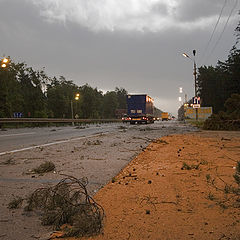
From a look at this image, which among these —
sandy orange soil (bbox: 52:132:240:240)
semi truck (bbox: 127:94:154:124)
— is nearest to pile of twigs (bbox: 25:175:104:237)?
sandy orange soil (bbox: 52:132:240:240)

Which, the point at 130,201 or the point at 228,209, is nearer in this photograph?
the point at 228,209

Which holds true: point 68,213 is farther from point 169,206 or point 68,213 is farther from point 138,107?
point 138,107

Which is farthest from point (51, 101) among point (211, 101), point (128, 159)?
point (128, 159)

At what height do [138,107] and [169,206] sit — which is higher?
[138,107]

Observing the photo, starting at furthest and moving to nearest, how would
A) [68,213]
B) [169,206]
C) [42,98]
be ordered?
[42,98]
[169,206]
[68,213]

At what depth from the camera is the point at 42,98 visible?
6212cm

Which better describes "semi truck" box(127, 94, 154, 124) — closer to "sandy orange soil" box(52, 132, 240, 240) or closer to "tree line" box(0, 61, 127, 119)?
"tree line" box(0, 61, 127, 119)

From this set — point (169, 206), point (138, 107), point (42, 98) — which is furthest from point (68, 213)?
point (42, 98)

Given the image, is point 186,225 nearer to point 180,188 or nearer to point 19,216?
point 180,188

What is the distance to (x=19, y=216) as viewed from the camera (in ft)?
8.30

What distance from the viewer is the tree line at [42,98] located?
47287 millimetres

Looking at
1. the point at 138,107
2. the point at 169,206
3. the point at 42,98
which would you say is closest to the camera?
the point at 169,206

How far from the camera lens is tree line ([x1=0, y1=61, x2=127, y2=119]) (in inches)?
1862

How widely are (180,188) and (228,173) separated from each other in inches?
51.3
